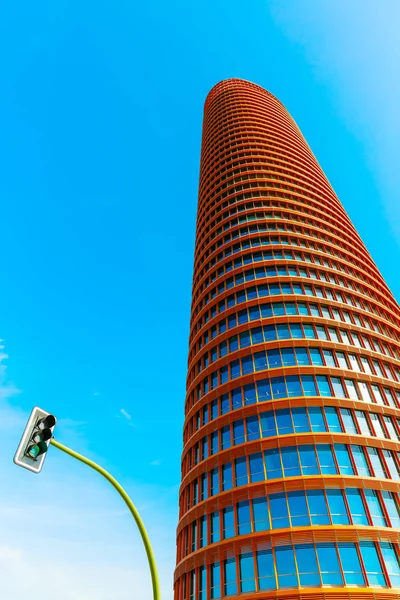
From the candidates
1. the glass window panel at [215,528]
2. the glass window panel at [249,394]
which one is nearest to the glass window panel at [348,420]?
the glass window panel at [249,394]

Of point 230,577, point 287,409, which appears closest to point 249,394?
point 287,409

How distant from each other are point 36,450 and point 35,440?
0.16 metres

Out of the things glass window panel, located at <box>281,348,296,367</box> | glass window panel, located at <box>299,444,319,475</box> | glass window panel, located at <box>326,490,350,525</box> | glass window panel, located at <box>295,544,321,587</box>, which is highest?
glass window panel, located at <box>281,348,296,367</box>

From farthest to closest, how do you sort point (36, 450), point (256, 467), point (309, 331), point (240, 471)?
point (309, 331) < point (240, 471) < point (256, 467) < point (36, 450)

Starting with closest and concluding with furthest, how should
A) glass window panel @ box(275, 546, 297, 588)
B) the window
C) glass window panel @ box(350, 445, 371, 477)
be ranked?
glass window panel @ box(275, 546, 297, 588) → the window → glass window panel @ box(350, 445, 371, 477)

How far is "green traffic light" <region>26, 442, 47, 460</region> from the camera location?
21.9 feet

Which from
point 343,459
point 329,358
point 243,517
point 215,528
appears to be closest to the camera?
point 243,517

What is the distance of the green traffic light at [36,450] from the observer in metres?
6.68

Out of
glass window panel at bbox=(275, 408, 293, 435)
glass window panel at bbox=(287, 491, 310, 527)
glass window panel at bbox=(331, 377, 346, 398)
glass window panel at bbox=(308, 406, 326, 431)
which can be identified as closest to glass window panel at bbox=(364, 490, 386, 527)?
glass window panel at bbox=(287, 491, 310, 527)

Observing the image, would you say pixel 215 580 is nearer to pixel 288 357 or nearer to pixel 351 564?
pixel 351 564

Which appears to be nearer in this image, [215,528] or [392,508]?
[392,508]

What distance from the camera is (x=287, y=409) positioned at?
29.0 m

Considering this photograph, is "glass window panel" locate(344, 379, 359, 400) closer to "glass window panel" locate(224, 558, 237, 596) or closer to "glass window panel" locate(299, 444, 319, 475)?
"glass window panel" locate(299, 444, 319, 475)

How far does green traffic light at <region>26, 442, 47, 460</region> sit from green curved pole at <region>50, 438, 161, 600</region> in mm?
443
